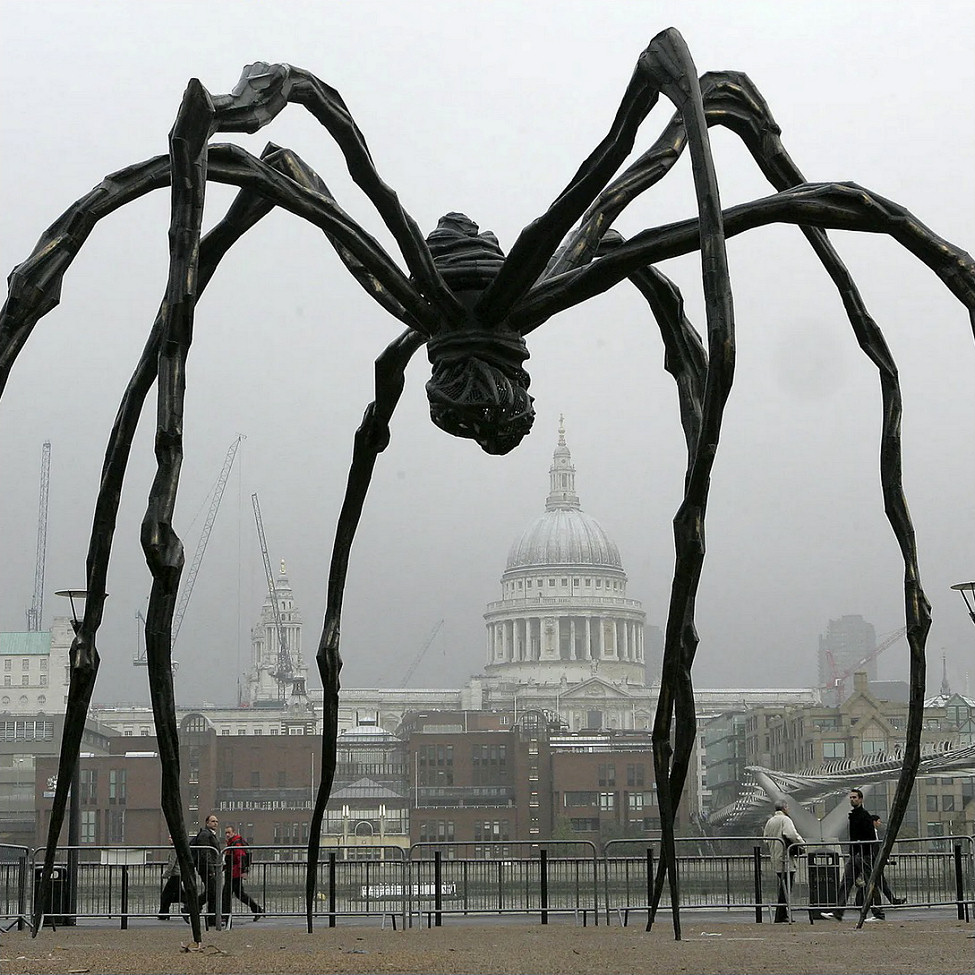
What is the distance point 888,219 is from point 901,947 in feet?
14.5

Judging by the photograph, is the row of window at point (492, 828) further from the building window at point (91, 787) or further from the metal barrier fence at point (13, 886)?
the metal barrier fence at point (13, 886)

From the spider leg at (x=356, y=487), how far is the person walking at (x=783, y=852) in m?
9.20

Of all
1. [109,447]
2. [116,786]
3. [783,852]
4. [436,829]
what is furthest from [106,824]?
[109,447]

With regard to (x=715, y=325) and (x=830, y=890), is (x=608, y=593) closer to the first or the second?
(x=830, y=890)

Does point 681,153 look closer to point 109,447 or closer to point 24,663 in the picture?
point 109,447

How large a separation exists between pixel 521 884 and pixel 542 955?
14949 millimetres

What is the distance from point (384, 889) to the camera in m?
18.3

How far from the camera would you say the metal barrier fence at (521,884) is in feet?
55.6

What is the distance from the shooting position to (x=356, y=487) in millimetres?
7891

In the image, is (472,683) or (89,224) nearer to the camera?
(89,224)

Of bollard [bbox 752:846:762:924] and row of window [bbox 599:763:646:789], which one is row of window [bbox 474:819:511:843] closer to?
row of window [bbox 599:763:646:789]

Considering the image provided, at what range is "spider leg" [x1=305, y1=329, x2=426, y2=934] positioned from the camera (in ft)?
Answer: 24.9

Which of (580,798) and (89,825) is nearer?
(89,825)

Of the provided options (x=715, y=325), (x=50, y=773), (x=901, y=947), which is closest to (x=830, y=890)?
(x=901, y=947)
